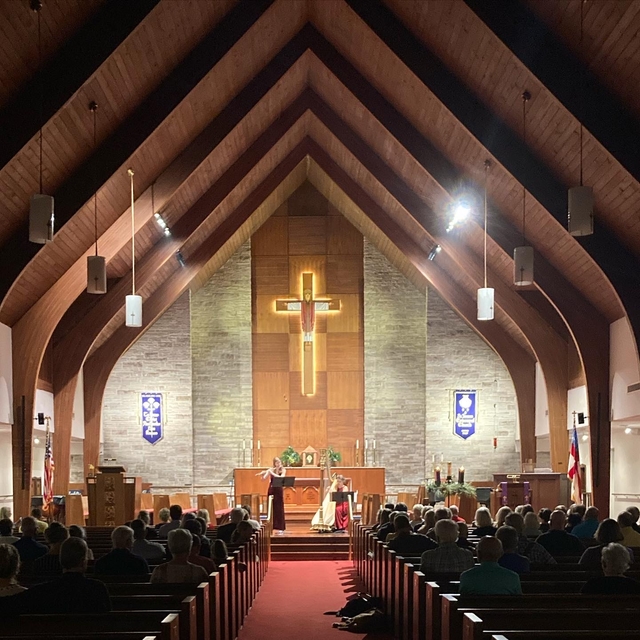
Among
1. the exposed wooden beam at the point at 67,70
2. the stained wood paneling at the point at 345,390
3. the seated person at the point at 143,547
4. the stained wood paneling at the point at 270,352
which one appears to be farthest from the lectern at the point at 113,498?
the stained wood paneling at the point at 345,390

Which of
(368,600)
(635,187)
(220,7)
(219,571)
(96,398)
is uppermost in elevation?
(220,7)

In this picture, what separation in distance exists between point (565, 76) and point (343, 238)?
1201 centimetres

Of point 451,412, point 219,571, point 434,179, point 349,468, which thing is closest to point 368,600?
point 219,571

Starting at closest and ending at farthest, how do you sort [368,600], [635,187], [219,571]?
[219,571], [368,600], [635,187]

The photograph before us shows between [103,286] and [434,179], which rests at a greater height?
[434,179]

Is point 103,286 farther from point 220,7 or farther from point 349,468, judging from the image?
point 349,468

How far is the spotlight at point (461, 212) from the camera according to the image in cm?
1376

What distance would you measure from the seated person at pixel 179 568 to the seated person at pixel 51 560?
2.57 feet

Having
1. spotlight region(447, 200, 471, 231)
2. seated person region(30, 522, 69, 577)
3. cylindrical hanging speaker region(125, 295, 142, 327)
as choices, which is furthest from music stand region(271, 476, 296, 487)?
seated person region(30, 522, 69, 577)

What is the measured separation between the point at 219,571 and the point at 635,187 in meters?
6.68

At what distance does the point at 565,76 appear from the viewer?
1001 centimetres

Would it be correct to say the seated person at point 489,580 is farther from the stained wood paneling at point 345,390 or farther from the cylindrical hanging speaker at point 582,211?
the stained wood paneling at point 345,390

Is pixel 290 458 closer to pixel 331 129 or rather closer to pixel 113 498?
pixel 113 498

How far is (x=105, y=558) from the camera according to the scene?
268 inches
